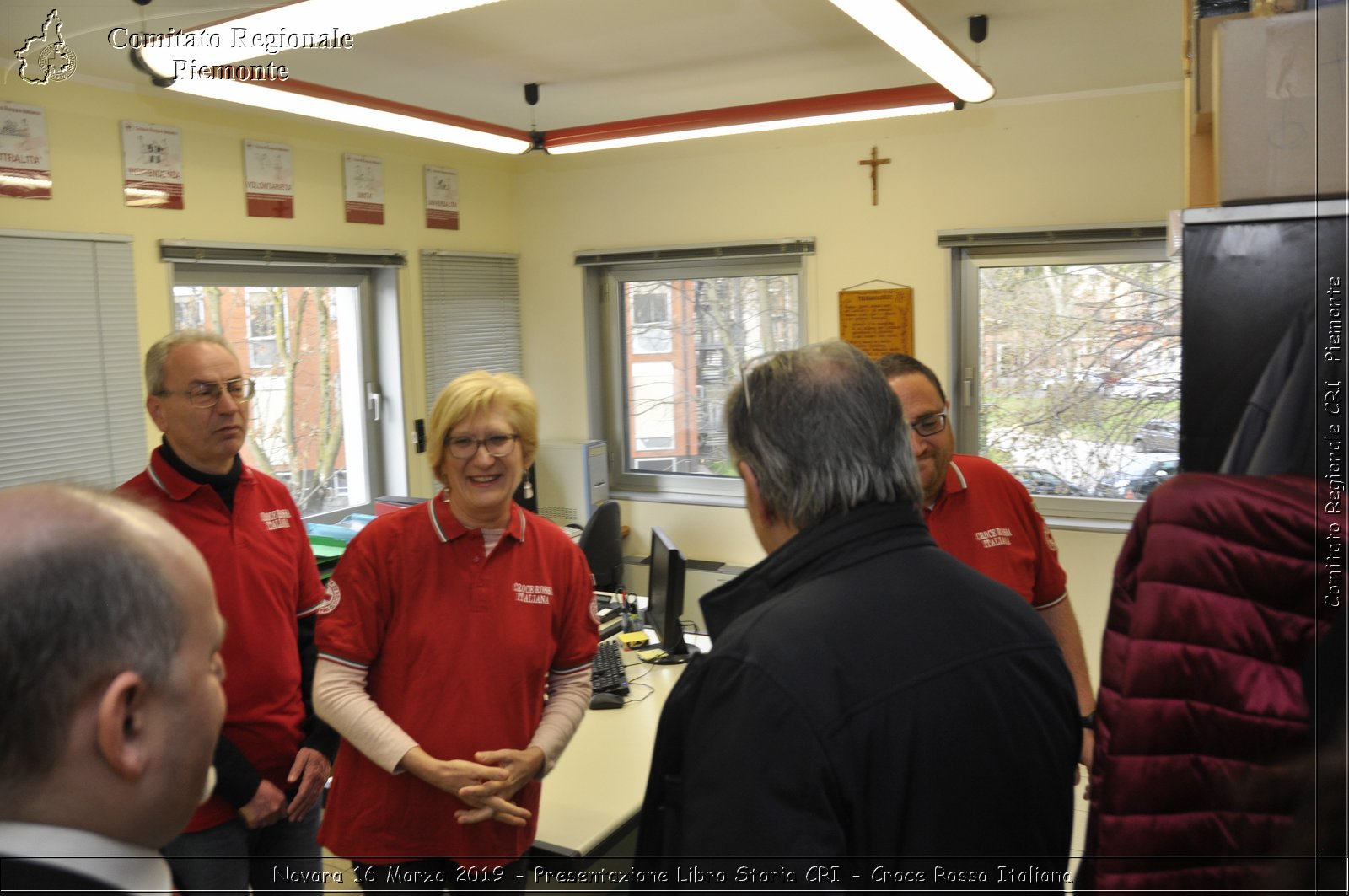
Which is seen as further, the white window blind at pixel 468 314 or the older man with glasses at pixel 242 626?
the white window blind at pixel 468 314

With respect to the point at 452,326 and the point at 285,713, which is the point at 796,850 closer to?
the point at 285,713

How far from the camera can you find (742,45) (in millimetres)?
3793

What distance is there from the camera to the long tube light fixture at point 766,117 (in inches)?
146

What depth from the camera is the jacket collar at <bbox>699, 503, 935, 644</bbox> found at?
45.0 inches

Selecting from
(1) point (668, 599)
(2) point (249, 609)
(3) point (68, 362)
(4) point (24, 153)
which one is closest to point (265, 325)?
(3) point (68, 362)

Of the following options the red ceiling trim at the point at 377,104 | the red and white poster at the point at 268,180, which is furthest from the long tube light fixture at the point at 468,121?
the red and white poster at the point at 268,180

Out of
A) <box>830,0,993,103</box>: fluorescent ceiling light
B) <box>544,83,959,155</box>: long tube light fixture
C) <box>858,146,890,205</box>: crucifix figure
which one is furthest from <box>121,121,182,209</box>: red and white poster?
<box>858,146,890,205</box>: crucifix figure

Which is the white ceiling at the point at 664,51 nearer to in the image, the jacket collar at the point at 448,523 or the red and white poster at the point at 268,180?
the red and white poster at the point at 268,180

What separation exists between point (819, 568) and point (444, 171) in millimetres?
4887

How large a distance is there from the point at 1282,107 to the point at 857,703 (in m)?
0.75

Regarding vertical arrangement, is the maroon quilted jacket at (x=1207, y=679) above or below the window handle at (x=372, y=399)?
below

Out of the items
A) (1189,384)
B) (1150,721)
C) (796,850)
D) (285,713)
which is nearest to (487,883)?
(285,713)

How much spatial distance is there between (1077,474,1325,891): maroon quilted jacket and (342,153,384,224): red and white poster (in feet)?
15.4

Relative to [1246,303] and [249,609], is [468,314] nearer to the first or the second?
[249,609]
